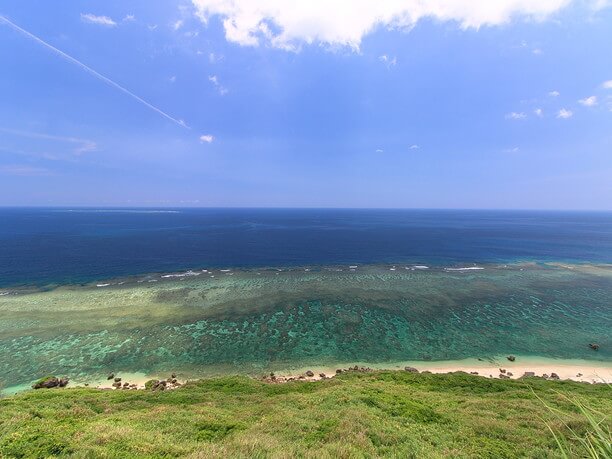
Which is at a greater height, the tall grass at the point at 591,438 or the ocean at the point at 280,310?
the tall grass at the point at 591,438

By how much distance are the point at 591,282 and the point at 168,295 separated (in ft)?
282

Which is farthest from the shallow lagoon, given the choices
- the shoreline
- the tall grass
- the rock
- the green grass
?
the tall grass

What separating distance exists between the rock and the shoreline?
1.04m

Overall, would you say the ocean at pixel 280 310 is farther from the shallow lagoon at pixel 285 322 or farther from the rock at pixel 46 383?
the rock at pixel 46 383

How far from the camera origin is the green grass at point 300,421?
11.6m

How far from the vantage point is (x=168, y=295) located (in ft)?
157

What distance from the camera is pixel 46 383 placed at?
24891 mm

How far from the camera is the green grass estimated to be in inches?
456

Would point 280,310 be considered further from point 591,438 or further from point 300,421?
point 591,438

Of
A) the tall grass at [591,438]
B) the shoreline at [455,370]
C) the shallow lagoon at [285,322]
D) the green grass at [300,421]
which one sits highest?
the tall grass at [591,438]

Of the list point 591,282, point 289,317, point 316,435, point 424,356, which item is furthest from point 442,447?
point 591,282

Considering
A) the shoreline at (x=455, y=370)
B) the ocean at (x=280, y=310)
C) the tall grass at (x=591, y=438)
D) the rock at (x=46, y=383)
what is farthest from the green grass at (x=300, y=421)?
the ocean at (x=280, y=310)

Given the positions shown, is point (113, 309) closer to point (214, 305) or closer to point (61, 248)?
point (214, 305)

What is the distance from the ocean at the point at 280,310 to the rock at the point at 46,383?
73.7 inches
